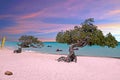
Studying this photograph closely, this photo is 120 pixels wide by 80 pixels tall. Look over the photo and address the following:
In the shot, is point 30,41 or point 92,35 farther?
point 30,41

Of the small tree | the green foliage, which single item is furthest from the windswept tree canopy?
the green foliage

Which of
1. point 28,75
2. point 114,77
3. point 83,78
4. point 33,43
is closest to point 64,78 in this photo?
point 83,78

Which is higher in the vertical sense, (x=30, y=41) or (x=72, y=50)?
(x=30, y=41)

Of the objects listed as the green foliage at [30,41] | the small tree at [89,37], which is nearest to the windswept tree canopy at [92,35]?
the small tree at [89,37]

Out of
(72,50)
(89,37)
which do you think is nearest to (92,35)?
(89,37)

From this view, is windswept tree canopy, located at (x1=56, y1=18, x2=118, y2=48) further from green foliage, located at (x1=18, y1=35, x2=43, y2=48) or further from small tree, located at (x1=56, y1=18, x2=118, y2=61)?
green foliage, located at (x1=18, y1=35, x2=43, y2=48)

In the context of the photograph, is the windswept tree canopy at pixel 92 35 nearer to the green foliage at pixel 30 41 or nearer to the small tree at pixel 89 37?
the small tree at pixel 89 37

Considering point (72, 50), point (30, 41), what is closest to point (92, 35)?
point (72, 50)

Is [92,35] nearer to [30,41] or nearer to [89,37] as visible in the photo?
[89,37]

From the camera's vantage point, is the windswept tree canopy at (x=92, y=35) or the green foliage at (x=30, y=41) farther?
the green foliage at (x=30, y=41)

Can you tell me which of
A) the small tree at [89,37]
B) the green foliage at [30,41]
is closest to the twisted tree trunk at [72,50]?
the small tree at [89,37]

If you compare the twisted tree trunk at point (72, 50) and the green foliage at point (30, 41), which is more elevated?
the green foliage at point (30, 41)

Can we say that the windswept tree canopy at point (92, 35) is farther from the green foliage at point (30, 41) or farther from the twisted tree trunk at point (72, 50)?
the green foliage at point (30, 41)

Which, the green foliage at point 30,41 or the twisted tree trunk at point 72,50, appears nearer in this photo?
the twisted tree trunk at point 72,50
